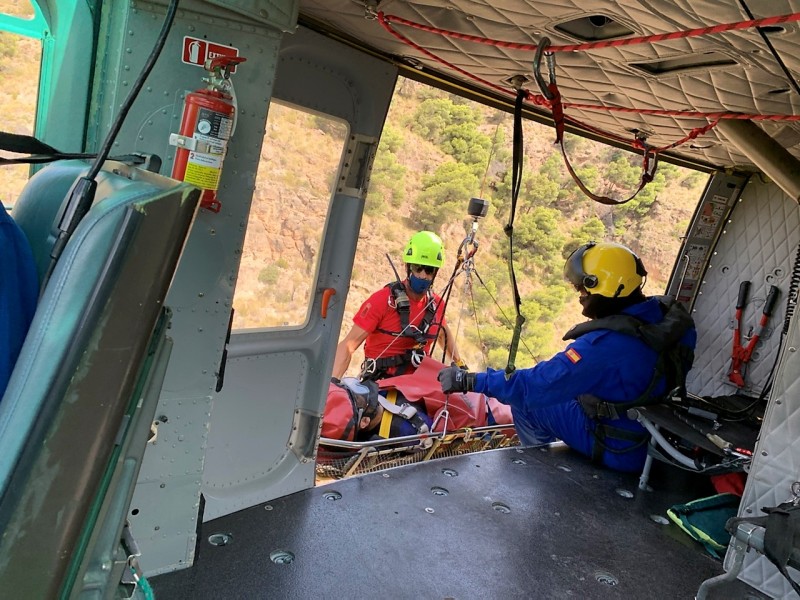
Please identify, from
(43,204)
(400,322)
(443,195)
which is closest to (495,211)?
(443,195)

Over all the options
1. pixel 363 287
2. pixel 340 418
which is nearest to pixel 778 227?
pixel 340 418

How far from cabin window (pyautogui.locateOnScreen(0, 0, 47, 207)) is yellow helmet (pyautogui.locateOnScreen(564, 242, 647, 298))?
10.3 feet

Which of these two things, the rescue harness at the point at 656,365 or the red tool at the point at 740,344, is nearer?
the rescue harness at the point at 656,365

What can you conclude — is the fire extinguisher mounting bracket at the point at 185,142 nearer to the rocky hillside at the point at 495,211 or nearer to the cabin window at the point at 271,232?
the cabin window at the point at 271,232

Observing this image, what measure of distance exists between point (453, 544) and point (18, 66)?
107 inches

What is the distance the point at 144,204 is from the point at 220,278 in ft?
4.04

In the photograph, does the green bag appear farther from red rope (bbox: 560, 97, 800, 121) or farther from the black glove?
red rope (bbox: 560, 97, 800, 121)

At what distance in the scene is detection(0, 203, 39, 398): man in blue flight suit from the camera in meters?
1.11

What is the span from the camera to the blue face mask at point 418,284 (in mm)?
5980

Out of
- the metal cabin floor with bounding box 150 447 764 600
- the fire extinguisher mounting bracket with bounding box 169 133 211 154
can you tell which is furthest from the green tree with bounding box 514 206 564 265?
the fire extinguisher mounting bracket with bounding box 169 133 211 154

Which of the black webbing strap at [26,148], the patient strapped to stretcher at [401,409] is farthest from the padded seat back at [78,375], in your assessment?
the patient strapped to stretcher at [401,409]

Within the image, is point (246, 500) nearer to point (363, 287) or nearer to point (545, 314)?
point (363, 287)

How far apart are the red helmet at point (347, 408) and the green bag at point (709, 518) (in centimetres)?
223

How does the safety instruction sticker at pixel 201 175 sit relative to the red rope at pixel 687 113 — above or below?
below
